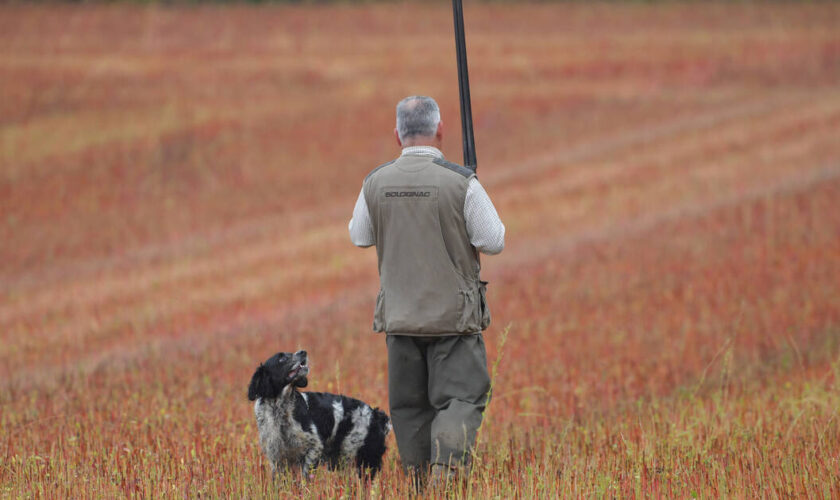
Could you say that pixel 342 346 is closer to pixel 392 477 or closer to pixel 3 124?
pixel 392 477

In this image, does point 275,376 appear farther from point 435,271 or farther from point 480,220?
point 480,220

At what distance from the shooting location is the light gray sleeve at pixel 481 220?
5.22 metres

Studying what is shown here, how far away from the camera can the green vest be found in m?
5.23

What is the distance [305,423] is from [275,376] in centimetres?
37

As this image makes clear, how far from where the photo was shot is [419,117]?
17.4 feet

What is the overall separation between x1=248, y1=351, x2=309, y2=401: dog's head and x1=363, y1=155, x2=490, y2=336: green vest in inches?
23.0

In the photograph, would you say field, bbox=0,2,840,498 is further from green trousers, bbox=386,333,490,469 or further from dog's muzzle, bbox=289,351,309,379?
dog's muzzle, bbox=289,351,309,379

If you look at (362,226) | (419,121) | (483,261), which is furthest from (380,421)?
(483,261)

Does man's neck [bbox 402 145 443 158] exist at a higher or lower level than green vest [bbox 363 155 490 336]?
higher

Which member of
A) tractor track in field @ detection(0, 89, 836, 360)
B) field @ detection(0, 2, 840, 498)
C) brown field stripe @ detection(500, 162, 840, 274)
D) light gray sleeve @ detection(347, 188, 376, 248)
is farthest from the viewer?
brown field stripe @ detection(500, 162, 840, 274)

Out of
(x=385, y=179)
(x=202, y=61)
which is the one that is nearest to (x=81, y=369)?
(x=385, y=179)

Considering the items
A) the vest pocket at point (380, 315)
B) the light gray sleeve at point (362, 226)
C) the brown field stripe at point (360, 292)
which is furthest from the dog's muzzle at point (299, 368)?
the brown field stripe at point (360, 292)

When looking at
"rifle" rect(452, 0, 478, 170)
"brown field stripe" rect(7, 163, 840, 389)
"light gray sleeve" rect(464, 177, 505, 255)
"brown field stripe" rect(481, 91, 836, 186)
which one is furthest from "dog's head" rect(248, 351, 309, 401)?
"brown field stripe" rect(481, 91, 836, 186)

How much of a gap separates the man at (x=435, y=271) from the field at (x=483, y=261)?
290 millimetres
